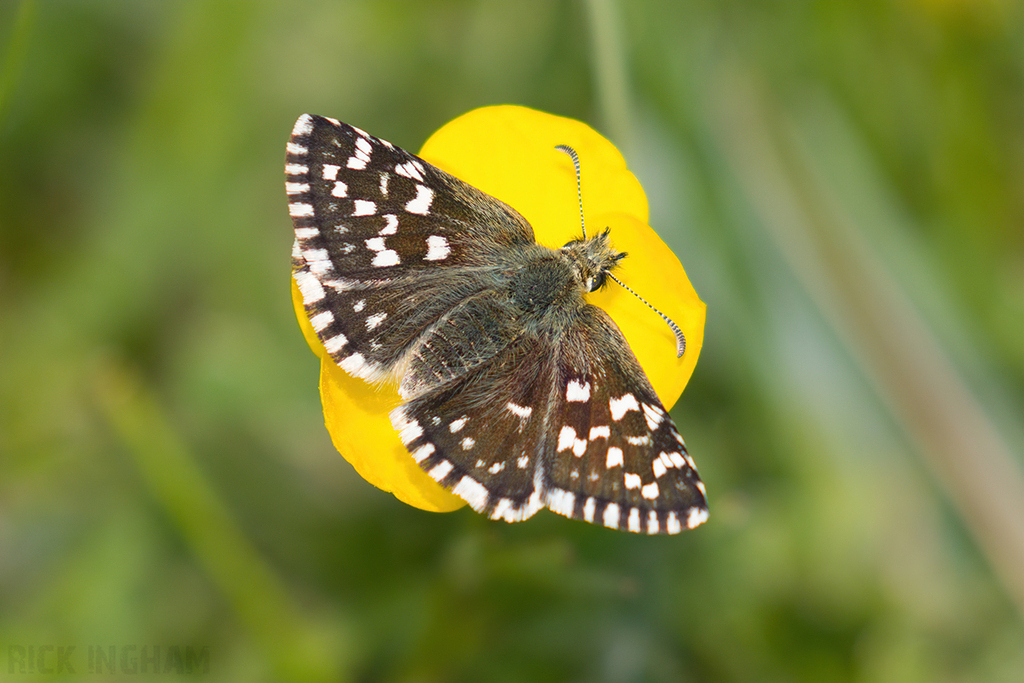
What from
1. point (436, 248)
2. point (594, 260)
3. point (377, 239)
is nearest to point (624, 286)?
point (594, 260)

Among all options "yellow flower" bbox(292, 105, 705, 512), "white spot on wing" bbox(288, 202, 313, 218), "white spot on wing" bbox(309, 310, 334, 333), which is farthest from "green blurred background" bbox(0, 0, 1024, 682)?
"white spot on wing" bbox(288, 202, 313, 218)

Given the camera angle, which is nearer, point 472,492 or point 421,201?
point 472,492

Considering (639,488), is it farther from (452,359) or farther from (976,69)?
(976,69)

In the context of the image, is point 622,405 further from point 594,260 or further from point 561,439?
point 594,260

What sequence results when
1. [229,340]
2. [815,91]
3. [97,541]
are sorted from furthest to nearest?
[815,91] < [229,340] < [97,541]

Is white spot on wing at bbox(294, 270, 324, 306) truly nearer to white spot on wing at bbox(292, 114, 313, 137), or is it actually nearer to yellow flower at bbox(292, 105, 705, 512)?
yellow flower at bbox(292, 105, 705, 512)

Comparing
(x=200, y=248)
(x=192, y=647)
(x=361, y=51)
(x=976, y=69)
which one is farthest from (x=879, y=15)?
(x=192, y=647)

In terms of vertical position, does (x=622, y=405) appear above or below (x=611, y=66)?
below

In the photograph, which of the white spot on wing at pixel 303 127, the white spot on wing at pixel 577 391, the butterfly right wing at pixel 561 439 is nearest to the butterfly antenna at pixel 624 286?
the butterfly right wing at pixel 561 439
